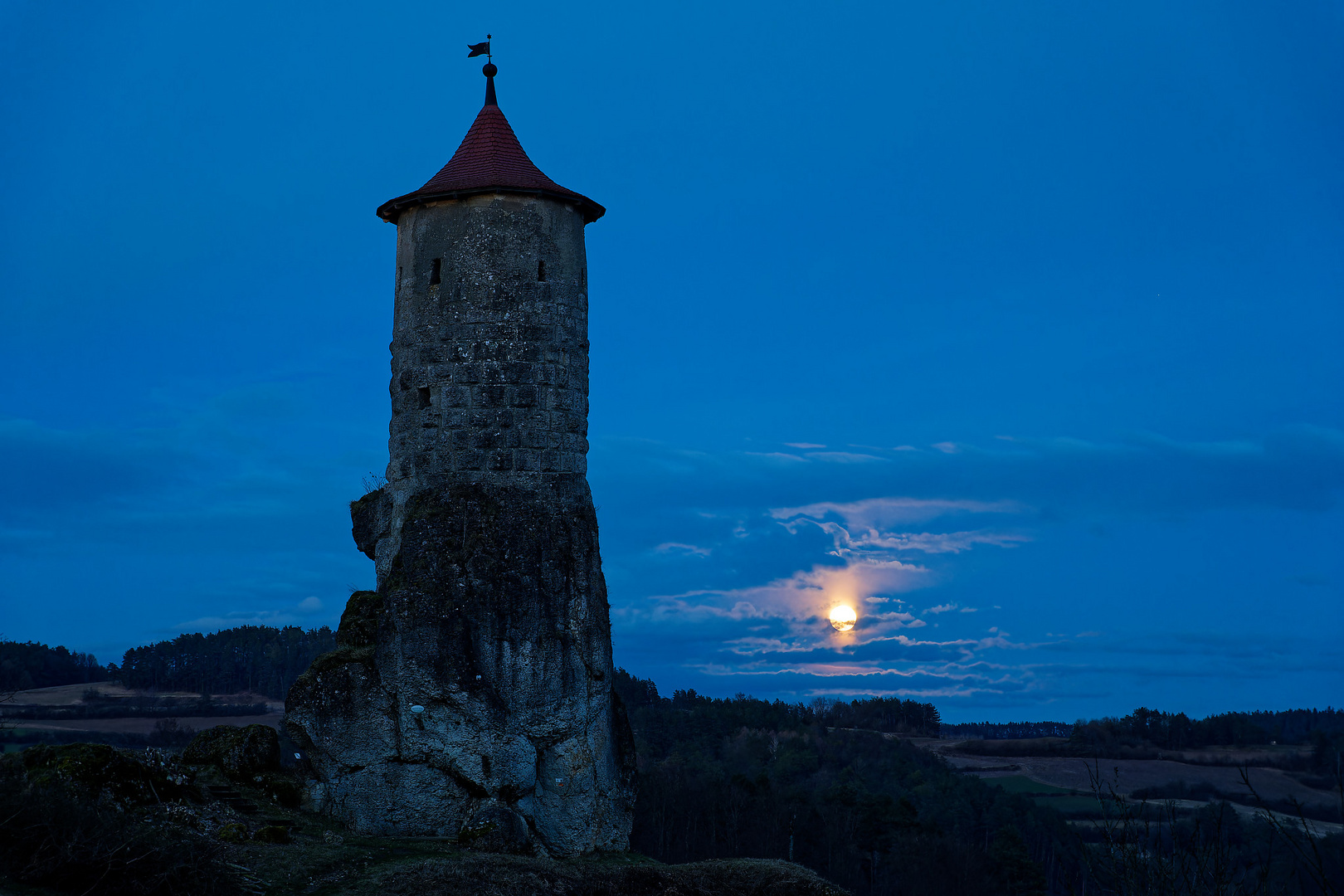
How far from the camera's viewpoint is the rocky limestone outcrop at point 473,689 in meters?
17.0

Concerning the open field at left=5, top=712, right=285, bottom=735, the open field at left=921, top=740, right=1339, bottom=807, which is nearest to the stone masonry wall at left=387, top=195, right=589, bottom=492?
the open field at left=5, top=712, right=285, bottom=735

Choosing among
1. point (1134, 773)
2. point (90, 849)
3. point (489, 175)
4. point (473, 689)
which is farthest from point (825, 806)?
point (90, 849)

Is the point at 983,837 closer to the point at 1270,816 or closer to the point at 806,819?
the point at 806,819

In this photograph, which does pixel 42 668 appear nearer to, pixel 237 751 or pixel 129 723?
pixel 129 723

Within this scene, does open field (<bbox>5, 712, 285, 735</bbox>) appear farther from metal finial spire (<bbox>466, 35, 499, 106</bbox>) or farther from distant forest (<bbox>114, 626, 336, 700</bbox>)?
metal finial spire (<bbox>466, 35, 499, 106</bbox>)

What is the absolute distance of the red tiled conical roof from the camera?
1861 cm

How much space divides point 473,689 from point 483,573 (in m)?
1.65

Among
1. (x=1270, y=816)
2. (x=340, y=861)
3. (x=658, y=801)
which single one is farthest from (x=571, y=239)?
(x=658, y=801)

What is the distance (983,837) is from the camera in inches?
2076

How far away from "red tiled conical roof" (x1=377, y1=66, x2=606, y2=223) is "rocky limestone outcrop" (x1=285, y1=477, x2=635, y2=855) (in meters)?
4.62

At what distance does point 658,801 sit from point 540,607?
24.3 metres

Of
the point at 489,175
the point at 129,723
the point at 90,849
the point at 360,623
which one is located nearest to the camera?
the point at 90,849

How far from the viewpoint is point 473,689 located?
1703 cm

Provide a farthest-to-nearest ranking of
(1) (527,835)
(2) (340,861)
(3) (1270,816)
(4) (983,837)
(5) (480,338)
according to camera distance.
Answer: (4) (983,837) < (5) (480,338) < (1) (527,835) < (2) (340,861) < (3) (1270,816)
